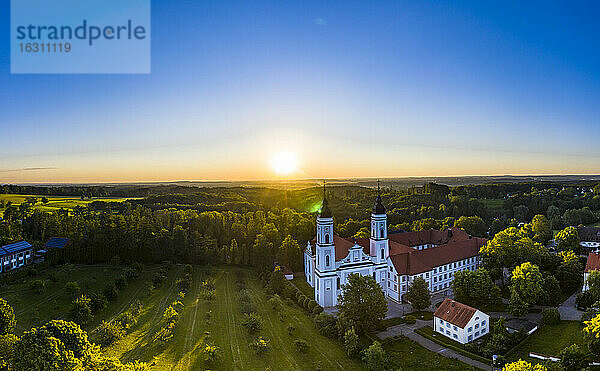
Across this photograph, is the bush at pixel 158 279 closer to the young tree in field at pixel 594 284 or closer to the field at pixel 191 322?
the field at pixel 191 322

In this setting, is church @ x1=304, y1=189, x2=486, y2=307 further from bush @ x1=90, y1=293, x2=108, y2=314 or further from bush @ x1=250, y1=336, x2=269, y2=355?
bush @ x1=90, y1=293, x2=108, y2=314

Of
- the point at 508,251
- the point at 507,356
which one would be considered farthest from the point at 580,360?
the point at 508,251

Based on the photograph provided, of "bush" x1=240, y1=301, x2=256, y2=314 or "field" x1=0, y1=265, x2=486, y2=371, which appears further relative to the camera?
"bush" x1=240, y1=301, x2=256, y2=314

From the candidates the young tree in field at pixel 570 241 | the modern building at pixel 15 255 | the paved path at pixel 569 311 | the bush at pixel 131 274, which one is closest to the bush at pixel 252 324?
the bush at pixel 131 274

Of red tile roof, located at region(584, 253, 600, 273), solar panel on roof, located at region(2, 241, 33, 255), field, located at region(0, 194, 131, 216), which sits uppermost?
field, located at region(0, 194, 131, 216)

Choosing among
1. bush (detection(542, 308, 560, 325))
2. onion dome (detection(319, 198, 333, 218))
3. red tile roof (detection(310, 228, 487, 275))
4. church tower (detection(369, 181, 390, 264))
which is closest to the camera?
bush (detection(542, 308, 560, 325))

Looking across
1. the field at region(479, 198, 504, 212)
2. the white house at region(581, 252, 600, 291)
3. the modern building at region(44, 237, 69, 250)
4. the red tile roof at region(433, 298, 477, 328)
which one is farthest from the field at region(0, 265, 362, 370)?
the field at region(479, 198, 504, 212)

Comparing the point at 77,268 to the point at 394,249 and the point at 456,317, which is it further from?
the point at 456,317
